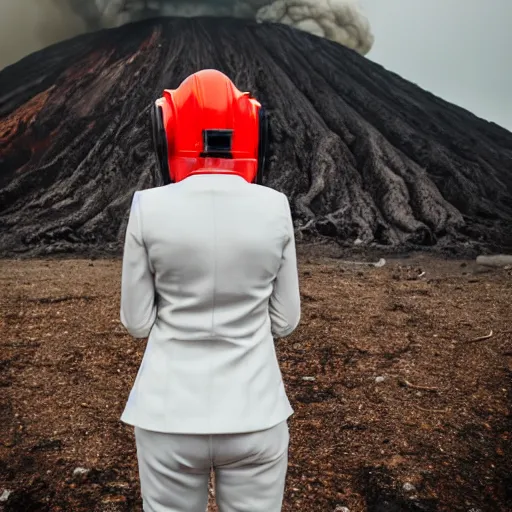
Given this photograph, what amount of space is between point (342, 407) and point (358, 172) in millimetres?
13310

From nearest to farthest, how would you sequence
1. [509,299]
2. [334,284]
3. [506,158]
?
[509,299] < [334,284] < [506,158]

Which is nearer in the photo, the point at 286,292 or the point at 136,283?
the point at 136,283

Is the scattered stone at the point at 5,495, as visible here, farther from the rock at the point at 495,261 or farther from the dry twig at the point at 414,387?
the rock at the point at 495,261

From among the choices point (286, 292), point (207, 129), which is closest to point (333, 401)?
point (286, 292)

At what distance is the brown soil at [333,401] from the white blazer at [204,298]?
6.11 ft

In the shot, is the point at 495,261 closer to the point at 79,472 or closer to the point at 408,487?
the point at 408,487

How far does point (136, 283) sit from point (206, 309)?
217mm

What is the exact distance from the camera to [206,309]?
1699 millimetres

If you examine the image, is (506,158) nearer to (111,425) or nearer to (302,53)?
(302,53)

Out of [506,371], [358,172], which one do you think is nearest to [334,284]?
[506,371]

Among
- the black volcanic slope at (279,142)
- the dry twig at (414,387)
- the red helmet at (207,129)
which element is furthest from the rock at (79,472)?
the black volcanic slope at (279,142)

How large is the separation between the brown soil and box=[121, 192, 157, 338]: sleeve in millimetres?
1905

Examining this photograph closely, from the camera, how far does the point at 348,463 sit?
3.73m

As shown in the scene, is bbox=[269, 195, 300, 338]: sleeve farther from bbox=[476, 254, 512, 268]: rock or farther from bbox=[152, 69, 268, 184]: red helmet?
bbox=[476, 254, 512, 268]: rock
